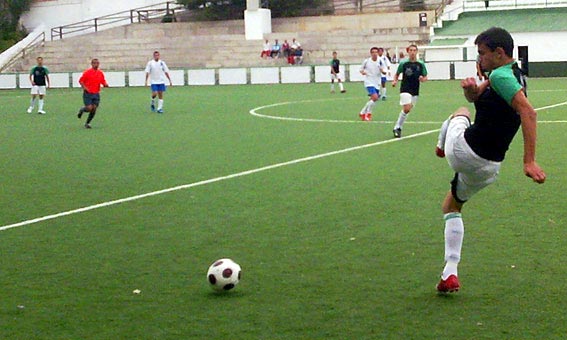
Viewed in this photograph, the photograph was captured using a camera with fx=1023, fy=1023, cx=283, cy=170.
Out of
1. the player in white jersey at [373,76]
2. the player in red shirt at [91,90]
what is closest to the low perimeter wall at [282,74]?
the player in white jersey at [373,76]

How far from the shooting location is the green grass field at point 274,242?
7.14 meters

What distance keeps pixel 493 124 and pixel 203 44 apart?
2200 inches

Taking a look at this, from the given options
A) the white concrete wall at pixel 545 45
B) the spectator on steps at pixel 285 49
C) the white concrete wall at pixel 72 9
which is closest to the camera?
the white concrete wall at pixel 545 45

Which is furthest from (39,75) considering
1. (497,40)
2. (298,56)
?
(497,40)

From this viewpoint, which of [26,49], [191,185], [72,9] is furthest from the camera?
[72,9]

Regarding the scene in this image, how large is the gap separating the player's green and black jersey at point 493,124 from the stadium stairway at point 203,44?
50.9m

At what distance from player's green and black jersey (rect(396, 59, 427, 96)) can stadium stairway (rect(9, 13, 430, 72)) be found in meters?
36.5

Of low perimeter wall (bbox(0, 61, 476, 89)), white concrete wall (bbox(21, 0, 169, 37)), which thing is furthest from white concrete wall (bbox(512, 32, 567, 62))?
white concrete wall (bbox(21, 0, 169, 37))

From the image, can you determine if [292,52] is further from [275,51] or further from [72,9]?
[72,9]

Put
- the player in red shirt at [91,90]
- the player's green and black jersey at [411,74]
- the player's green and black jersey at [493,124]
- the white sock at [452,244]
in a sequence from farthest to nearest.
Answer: the player in red shirt at [91,90]
the player's green and black jersey at [411,74]
the white sock at [452,244]
the player's green and black jersey at [493,124]

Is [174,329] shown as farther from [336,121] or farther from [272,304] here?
[336,121]

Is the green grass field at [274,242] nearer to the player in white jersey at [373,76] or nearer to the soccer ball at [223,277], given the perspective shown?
the soccer ball at [223,277]

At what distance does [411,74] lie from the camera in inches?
853

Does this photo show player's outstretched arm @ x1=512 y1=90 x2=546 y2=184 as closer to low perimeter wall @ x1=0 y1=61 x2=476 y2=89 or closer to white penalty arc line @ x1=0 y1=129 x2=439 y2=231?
white penalty arc line @ x1=0 y1=129 x2=439 y2=231
